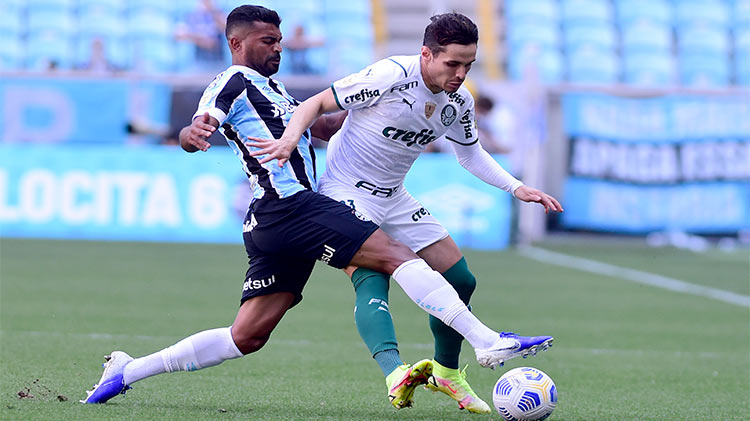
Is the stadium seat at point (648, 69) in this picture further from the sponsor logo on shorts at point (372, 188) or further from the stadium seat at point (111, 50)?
the sponsor logo on shorts at point (372, 188)

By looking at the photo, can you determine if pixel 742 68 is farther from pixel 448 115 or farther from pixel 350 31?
pixel 448 115

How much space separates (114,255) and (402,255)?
9.97 m

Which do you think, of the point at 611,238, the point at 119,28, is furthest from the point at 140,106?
the point at 611,238

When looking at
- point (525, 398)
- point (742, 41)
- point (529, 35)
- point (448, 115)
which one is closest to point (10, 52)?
point (529, 35)

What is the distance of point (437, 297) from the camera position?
4891 mm

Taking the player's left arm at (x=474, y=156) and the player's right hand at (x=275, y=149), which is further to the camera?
the player's left arm at (x=474, y=156)

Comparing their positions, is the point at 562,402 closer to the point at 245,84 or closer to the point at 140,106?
the point at 245,84

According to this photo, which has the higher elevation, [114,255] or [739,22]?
[739,22]

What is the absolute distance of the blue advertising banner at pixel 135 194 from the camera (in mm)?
16984

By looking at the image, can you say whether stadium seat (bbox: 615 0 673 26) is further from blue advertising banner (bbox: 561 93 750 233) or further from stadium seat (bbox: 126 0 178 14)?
stadium seat (bbox: 126 0 178 14)

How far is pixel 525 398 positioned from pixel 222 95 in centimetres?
190

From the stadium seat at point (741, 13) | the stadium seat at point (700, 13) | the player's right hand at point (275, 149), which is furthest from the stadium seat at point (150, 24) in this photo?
the player's right hand at point (275, 149)

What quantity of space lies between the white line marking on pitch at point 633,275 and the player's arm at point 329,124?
6.98 metres

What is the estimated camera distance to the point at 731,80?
2347 cm
